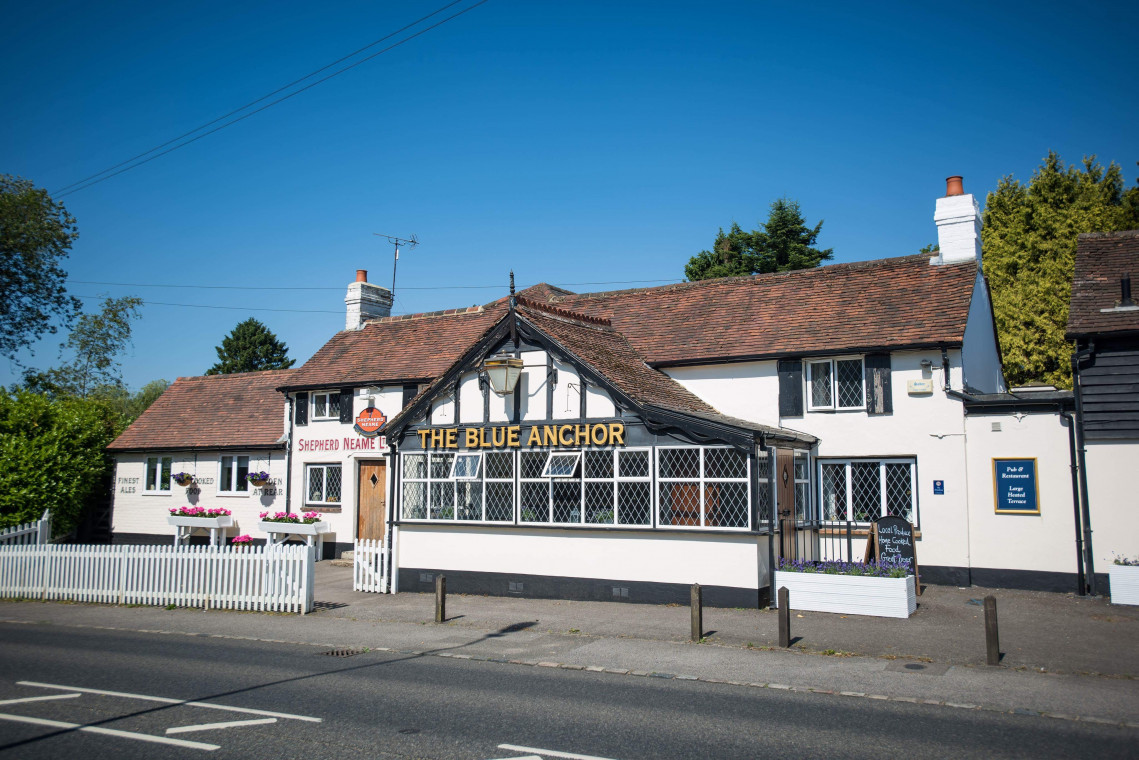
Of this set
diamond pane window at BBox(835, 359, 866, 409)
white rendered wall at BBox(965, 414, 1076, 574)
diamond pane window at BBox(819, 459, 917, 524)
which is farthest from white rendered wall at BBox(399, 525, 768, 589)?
white rendered wall at BBox(965, 414, 1076, 574)

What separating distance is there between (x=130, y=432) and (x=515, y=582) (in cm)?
1875

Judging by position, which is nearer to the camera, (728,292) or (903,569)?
(903,569)

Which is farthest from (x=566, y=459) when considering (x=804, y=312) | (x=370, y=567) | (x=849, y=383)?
(x=804, y=312)

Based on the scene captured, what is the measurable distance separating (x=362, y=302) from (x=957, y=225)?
18.0 meters

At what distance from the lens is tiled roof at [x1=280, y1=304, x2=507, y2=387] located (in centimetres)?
2328

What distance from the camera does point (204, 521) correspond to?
2448 centimetres

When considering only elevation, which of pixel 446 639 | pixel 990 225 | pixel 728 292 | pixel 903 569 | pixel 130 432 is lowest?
pixel 446 639

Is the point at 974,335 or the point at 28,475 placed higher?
the point at 974,335

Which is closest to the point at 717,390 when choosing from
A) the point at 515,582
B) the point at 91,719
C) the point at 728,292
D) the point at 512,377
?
the point at 728,292

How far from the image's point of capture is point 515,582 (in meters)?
16.2

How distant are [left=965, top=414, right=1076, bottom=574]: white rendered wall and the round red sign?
14.8 metres

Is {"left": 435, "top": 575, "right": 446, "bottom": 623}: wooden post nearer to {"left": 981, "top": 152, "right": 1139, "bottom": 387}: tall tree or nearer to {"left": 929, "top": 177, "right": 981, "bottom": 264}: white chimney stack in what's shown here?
{"left": 929, "top": 177, "right": 981, "bottom": 264}: white chimney stack

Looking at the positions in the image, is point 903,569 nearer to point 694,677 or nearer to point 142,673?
point 694,677

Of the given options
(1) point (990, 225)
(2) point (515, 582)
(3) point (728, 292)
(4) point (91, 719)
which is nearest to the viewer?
(4) point (91, 719)
